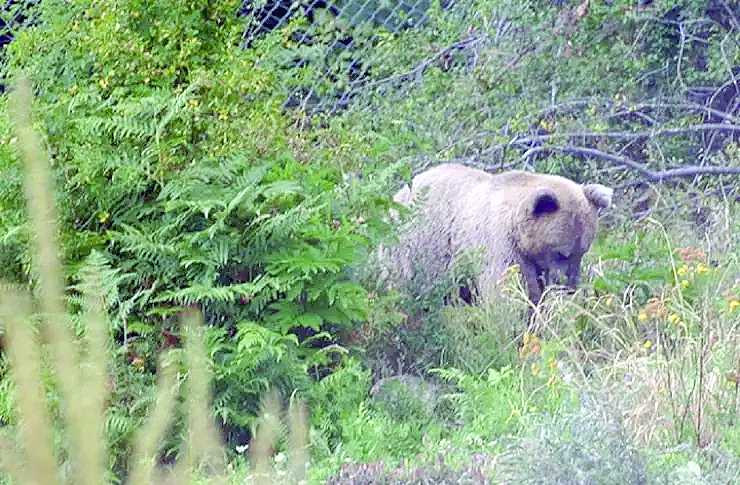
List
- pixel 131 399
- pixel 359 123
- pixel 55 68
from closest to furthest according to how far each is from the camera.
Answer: pixel 131 399 → pixel 55 68 → pixel 359 123

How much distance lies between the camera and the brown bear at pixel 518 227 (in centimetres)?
876

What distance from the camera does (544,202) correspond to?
8852 millimetres

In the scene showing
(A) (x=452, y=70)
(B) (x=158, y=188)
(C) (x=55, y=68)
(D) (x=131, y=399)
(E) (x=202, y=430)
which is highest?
(E) (x=202, y=430)

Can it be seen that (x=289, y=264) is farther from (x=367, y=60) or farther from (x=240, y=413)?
(x=367, y=60)

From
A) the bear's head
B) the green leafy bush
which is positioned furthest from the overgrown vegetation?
the bear's head

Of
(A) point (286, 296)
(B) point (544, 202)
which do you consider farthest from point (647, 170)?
(A) point (286, 296)

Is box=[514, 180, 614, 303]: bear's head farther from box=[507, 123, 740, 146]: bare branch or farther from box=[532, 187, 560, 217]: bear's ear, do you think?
box=[507, 123, 740, 146]: bare branch

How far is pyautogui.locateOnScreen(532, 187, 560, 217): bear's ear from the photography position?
882 cm

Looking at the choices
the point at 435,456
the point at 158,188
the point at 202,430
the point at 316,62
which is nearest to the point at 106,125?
the point at 158,188

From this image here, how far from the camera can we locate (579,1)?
38.3ft

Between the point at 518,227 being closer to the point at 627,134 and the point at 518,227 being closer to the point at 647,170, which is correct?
the point at 647,170

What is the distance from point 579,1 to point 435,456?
7193mm

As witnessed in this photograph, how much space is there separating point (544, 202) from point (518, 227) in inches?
8.7

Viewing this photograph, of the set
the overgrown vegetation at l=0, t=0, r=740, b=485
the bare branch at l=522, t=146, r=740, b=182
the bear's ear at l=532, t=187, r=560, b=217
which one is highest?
the overgrown vegetation at l=0, t=0, r=740, b=485
